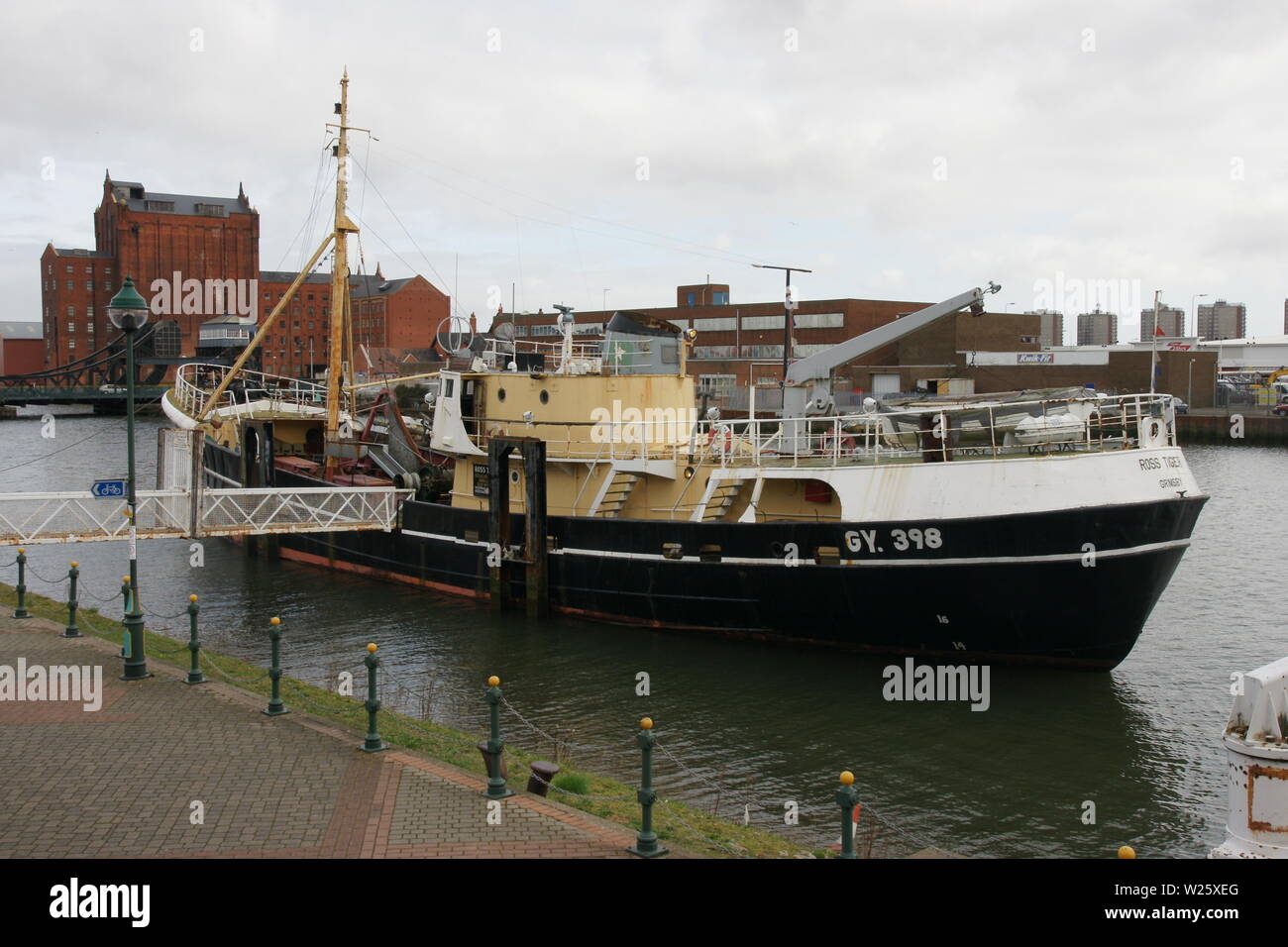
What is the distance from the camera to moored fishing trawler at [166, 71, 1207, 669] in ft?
63.8

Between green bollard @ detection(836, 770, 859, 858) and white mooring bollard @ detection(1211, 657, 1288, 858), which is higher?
white mooring bollard @ detection(1211, 657, 1288, 858)

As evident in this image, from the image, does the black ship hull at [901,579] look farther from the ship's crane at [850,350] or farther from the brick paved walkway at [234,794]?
the brick paved walkway at [234,794]

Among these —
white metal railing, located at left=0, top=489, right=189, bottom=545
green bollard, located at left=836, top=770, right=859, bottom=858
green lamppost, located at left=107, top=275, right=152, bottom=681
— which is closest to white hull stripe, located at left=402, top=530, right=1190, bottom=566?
white metal railing, located at left=0, top=489, right=189, bottom=545

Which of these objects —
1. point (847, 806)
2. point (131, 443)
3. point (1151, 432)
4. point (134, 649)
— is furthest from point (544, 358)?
point (847, 806)

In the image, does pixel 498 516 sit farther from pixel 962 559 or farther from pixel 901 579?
pixel 962 559

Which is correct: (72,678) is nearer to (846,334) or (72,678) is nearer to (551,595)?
(551,595)

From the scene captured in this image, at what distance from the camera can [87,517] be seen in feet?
74.5

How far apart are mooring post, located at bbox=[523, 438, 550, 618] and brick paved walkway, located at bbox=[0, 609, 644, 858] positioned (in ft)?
36.4

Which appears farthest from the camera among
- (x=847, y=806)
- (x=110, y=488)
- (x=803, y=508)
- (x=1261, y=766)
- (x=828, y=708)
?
(x=803, y=508)

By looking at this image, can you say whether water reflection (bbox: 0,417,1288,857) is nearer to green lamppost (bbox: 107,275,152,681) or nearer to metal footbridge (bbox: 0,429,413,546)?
metal footbridge (bbox: 0,429,413,546)

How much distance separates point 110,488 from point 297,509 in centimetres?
1119

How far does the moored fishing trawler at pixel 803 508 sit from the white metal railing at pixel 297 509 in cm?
113

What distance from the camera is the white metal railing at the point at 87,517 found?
21.5 m
